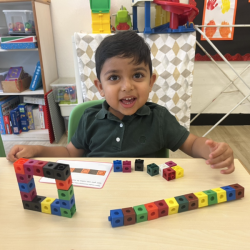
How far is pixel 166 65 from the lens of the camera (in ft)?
5.94

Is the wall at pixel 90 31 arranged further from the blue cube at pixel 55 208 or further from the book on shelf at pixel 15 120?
the blue cube at pixel 55 208

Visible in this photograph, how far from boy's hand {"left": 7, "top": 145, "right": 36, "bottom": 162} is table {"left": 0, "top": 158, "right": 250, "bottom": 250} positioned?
0.10 meters

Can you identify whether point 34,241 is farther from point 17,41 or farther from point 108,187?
point 17,41

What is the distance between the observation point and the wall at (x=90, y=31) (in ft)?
7.06

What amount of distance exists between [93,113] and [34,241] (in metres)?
0.55

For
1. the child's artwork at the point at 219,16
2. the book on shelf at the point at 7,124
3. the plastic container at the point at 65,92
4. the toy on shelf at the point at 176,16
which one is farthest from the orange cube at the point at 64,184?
the child's artwork at the point at 219,16

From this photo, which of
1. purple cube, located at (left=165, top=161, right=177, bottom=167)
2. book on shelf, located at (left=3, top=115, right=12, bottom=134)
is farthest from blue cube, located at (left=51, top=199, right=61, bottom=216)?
book on shelf, located at (left=3, top=115, right=12, bottom=134)

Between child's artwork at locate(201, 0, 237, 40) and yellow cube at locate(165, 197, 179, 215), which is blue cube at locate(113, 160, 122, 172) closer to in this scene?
yellow cube at locate(165, 197, 179, 215)

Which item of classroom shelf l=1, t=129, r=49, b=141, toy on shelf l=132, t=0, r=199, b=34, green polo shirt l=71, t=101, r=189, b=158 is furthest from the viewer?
classroom shelf l=1, t=129, r=49, b=141

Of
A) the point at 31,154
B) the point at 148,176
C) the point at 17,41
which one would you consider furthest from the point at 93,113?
the point at 17,41

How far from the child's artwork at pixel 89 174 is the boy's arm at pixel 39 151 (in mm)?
146

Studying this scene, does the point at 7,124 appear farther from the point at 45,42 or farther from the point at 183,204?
the point at 183,204

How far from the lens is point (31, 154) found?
74cm

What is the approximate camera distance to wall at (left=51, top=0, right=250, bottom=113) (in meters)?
2.15
